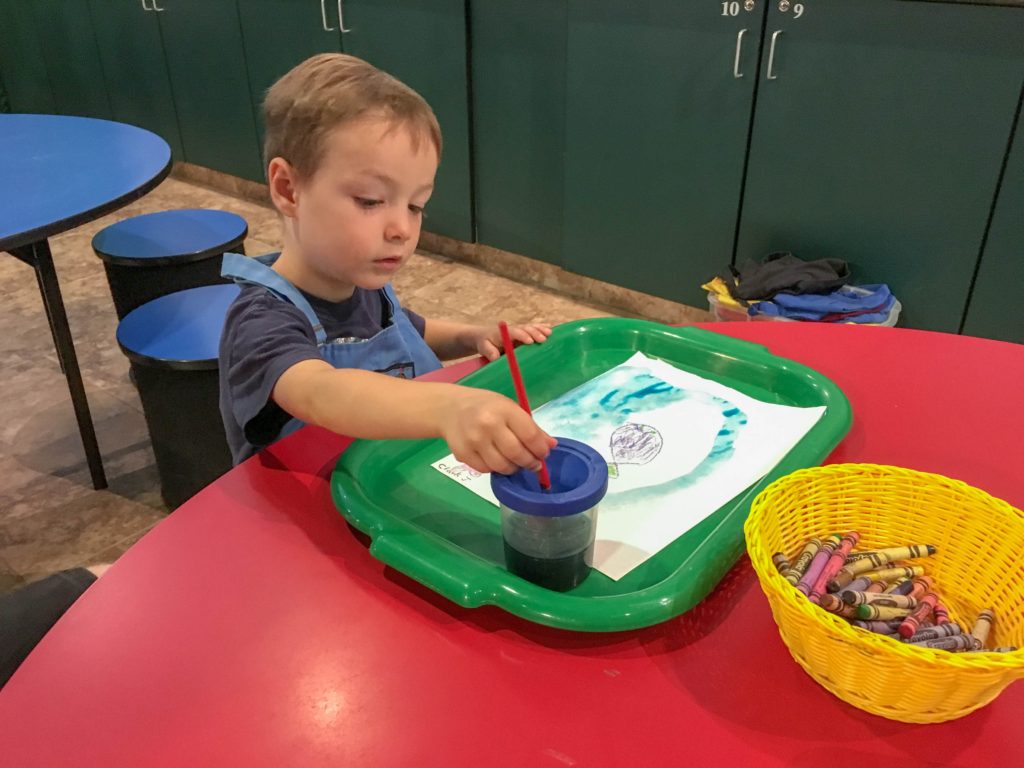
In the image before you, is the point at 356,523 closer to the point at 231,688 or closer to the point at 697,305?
the point at 231,688

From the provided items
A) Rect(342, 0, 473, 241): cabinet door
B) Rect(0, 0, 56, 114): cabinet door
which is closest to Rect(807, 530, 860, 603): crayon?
Rect(342, 0, 473, 241): cabinet door

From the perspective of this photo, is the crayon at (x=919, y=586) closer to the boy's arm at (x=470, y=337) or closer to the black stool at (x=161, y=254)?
the boy's arm at (x=470, y=337)

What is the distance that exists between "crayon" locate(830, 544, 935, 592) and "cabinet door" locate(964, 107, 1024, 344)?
1.65 m

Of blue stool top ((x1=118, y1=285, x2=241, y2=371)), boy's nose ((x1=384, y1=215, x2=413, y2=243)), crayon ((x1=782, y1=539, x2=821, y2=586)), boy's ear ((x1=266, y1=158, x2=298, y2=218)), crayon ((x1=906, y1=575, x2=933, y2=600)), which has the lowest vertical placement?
blue stool top ((x1=118, y1=285, x2=241, y2=371))

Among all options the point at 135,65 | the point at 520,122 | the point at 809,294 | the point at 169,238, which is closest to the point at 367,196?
the point at 169,238

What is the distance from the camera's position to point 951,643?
20.9 inches

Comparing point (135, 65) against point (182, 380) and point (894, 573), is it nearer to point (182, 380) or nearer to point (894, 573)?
point (182, 380)

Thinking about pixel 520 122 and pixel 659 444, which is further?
pixel 520 122

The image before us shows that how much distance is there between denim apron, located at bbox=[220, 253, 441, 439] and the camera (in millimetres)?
928

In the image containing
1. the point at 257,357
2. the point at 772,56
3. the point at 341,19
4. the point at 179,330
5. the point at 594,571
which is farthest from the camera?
the point at 341,19

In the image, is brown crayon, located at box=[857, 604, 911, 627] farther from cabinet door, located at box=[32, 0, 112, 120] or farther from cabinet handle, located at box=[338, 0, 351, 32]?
cabinet door, located at box=[32, 0, 112, 120]

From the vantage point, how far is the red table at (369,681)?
524 mm

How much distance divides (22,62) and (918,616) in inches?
203

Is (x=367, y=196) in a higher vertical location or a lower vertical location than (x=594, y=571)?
higher
